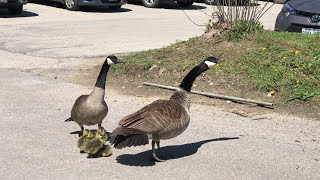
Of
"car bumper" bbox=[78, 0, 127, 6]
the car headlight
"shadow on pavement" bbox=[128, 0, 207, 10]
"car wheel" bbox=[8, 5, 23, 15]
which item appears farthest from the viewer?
"shadow on pavement" bbox=[128, 0, 207, 10]

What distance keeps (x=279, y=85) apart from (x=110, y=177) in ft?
13.7

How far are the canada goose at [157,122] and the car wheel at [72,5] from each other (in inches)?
617

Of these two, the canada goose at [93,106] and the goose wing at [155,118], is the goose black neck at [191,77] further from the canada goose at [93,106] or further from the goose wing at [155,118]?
the canada goose at [93,106]

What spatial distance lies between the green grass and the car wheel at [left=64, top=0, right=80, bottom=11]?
34.8 ft

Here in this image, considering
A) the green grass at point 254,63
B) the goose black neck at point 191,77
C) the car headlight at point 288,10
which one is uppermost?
the goose black neck at point 191,77

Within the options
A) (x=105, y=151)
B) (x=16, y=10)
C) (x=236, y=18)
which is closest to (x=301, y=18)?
(x=236, y=18)

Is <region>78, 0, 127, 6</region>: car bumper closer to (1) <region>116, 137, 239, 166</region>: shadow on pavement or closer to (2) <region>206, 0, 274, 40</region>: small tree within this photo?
(2) <region>206, 0, 274, 40</region>: small tree

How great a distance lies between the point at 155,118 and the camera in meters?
5.94

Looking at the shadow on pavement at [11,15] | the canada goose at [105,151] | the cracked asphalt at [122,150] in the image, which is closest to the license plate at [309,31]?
the cracked asphalt at [122,150]

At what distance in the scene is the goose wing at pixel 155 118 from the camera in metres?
5.83

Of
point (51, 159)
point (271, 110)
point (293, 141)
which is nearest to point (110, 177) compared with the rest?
point (51, 159)

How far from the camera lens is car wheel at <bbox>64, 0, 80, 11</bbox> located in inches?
840

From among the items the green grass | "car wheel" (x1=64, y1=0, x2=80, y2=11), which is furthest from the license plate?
"car wheel" (x1=64, y1=0, x2=80, y2=11)

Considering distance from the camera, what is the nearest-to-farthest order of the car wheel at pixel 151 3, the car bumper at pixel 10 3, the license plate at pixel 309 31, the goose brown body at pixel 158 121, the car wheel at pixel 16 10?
the goose brown body at pixel 158 121 < the license plate at pixel 309 31 < the car bumper at pixel 10 3 < the car wheel at pixel 16 10 < the car wheel at pixel 151 3
